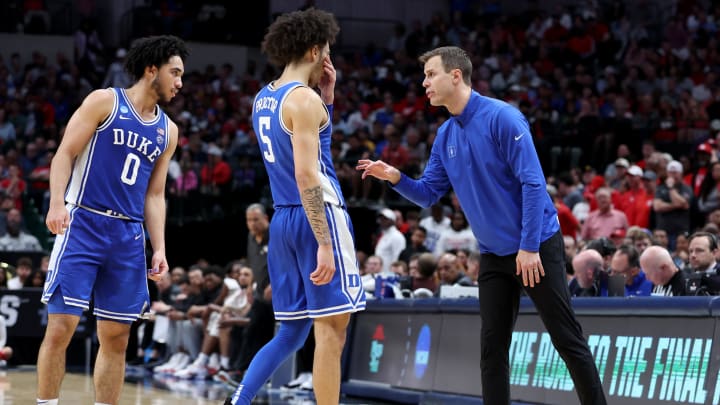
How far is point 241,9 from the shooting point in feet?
98.3

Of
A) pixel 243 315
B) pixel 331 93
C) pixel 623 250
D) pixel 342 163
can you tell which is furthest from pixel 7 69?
pixel 331 93

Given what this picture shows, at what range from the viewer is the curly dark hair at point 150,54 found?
693 centimetres

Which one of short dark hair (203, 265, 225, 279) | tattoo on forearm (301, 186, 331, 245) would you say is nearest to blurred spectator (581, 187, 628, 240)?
short dark hair (203, 265, 225, 279)

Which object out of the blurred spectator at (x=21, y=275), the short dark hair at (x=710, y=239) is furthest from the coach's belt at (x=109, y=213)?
the blurred spectator at (x=21, y=275)

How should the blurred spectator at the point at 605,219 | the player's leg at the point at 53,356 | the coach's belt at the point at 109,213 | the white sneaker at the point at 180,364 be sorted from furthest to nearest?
the white sneaker at the point at 180,364, the blurred spectator at the point at 605,219, the coach's belt at the point at 109,213, the player's leg at the point at 53,356

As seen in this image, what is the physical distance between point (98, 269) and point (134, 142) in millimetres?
780

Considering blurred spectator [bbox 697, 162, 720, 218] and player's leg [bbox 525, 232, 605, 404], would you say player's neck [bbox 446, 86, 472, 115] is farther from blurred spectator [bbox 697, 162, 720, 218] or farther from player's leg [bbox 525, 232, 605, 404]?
blurred spectator [bbox 697, 162, 720, 218]

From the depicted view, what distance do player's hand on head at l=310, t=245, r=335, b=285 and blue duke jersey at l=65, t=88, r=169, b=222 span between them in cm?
155

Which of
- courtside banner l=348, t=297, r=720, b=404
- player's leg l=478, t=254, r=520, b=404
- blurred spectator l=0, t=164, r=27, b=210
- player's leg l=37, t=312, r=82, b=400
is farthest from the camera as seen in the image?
blurred spectator l=0, t=164, r=27, b=210

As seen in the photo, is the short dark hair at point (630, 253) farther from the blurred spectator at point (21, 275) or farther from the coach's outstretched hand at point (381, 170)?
the blurred spectator at point (21, 275)

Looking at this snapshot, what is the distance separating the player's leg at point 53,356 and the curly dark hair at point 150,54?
155cm

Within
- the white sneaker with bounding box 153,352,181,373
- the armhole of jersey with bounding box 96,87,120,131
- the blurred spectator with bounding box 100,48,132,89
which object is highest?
the blurred spectator with bounding box 100,48,132,89

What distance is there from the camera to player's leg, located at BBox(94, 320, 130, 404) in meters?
6.75

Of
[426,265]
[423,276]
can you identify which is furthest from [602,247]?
[423,276]
